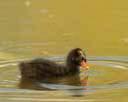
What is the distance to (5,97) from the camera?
7250 mm

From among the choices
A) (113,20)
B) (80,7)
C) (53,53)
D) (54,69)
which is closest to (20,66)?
(54,69)

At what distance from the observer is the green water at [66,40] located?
7.41 m

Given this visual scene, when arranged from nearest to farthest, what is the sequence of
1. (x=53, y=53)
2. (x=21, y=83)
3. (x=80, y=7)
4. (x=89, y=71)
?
1. (x=21, y=83)
2. (x=89, y=71)
3. (x=53, y=53)
4. (x=80, y=7)

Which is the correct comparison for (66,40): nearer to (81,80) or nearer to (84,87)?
(81,80)

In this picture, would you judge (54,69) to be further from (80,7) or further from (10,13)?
(80,7)

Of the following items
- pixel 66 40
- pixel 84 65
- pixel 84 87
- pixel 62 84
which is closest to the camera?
pixel 84 87

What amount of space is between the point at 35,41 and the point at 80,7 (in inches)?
182

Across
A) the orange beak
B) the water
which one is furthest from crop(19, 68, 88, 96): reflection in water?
the orange beak

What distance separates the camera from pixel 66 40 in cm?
1045

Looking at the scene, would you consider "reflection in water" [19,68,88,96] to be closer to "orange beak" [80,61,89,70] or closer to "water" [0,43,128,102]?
"water" [0,43,128,102]

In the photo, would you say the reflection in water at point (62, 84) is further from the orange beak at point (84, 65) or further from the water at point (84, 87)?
the orange beak at point (84, 65)

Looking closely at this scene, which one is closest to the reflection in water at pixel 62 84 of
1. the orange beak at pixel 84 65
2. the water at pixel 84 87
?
the water at pixel 84 87

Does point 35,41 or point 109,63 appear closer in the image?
point 109,63

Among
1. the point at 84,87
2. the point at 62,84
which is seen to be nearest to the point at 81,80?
the point at 62,84
